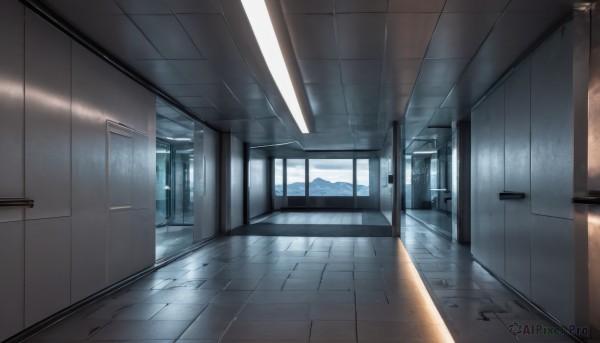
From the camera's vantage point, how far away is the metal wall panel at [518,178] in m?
4.67

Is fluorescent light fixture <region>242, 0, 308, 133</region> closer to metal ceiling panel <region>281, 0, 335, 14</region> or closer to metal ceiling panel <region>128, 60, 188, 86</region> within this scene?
metal ceiling panel <region>281, 0, 335, 14</region>

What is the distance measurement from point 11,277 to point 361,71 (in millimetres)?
4549

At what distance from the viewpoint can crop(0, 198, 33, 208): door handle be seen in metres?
3.26

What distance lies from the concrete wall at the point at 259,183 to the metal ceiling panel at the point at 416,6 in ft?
41.0

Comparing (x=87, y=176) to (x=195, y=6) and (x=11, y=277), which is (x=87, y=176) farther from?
(x=195, y=6)

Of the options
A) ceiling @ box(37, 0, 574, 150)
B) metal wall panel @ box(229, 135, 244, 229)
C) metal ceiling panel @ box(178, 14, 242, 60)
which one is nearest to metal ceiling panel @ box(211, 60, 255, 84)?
ceiling @ box(37, 0, 574, 150)

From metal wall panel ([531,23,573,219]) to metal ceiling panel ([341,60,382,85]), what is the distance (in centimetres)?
187

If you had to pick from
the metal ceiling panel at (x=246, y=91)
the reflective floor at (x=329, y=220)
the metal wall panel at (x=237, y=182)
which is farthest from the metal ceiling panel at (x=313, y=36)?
the reflective floor at (x=329, y=220)

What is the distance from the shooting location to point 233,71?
19.1ft

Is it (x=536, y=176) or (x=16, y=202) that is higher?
(x=536, y=176)

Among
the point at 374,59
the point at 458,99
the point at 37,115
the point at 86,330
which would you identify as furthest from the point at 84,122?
the point at 458,99

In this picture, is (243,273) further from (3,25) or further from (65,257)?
(3,25)

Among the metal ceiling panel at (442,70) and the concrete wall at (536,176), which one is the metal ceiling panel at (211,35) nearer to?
the metal ceiling panel at (442,70)

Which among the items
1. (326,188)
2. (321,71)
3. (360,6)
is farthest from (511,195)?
(326,188)
